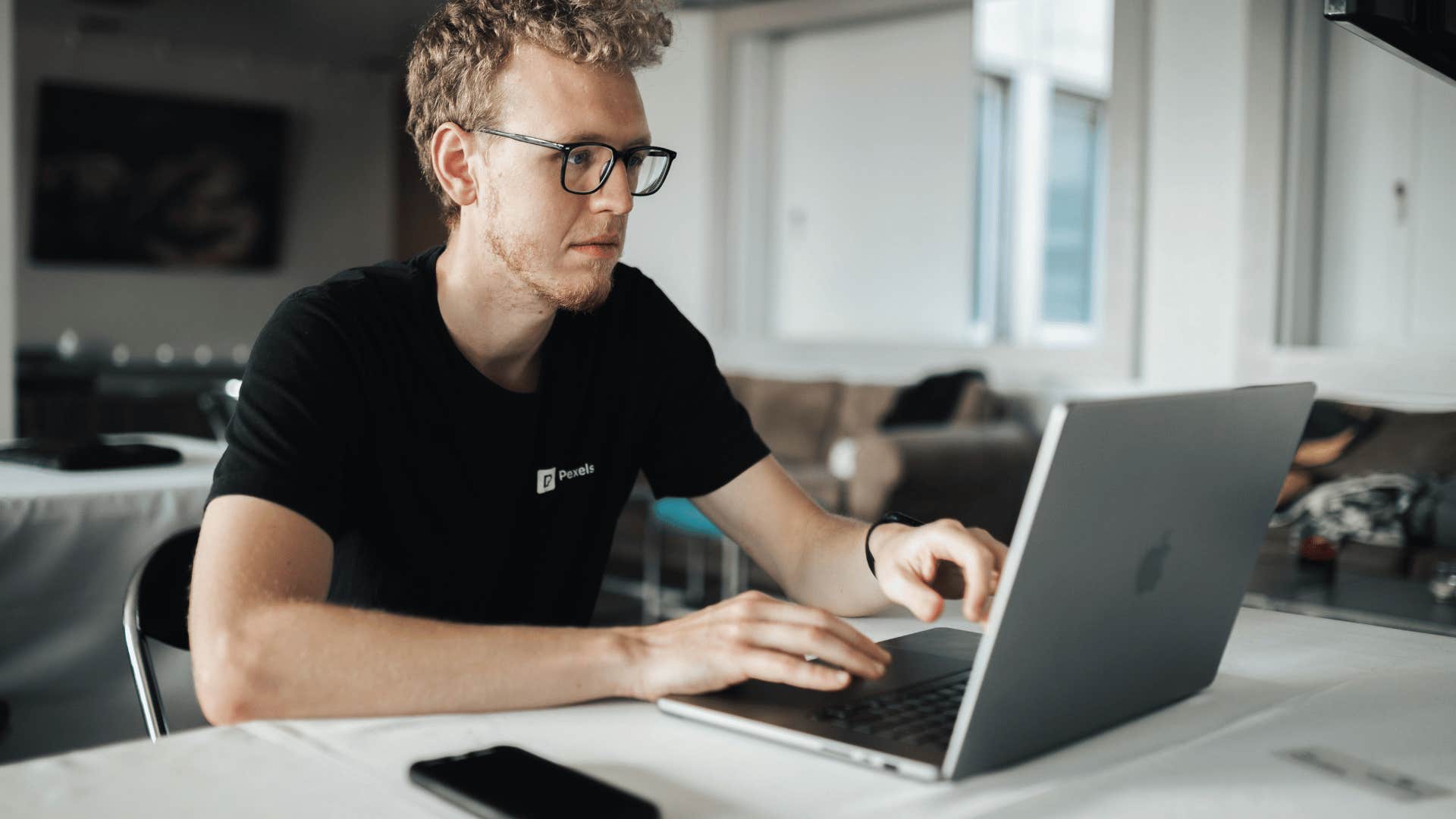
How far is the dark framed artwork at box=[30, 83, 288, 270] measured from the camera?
7129 millimetres

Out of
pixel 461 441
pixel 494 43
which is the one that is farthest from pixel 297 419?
pixel 494 43

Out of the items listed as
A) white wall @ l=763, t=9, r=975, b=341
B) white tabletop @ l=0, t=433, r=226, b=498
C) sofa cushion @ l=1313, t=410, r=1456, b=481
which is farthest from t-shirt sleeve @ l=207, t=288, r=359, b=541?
white wall @ l=763, t=9, r=975, b=341

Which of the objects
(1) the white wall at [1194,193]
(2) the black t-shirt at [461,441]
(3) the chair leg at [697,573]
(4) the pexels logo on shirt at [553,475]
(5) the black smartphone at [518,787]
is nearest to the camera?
(5) the black smartphone at [518,787]

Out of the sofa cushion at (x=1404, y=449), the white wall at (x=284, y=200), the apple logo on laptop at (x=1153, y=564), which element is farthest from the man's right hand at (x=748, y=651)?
the white wall at (x=284, y=200)

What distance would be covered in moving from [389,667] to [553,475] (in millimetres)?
515

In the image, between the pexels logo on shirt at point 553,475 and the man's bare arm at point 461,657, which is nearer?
the man's bare arm at point 461,657

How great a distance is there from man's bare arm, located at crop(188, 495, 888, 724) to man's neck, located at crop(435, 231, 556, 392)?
0.47 m

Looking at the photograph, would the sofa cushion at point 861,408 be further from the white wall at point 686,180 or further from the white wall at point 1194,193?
the white wall at point 686,180

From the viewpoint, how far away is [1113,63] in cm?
444

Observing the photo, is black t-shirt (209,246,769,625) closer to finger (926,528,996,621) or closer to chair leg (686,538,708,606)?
finger (926,528,996,621)

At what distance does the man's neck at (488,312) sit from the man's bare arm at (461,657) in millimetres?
466

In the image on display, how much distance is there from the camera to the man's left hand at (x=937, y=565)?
3.36 feet

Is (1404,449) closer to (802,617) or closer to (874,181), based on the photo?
(874,181)

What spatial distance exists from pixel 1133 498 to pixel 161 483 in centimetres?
180
